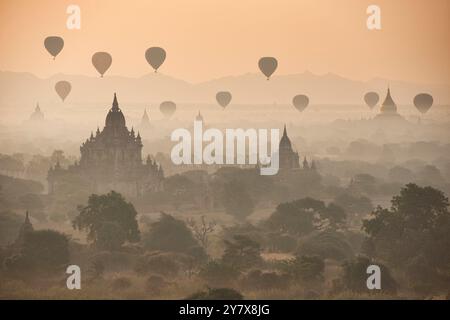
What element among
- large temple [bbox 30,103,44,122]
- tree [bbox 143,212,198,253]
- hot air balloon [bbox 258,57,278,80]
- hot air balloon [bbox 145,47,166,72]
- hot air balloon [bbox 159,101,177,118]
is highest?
hot air balloon [bbox 145,47,166,72]

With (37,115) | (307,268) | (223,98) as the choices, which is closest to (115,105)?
(37,115)

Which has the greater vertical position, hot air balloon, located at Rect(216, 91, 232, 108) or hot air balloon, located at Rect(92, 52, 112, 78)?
hot air balloon, located at Rect(92, 52, 112, 78)

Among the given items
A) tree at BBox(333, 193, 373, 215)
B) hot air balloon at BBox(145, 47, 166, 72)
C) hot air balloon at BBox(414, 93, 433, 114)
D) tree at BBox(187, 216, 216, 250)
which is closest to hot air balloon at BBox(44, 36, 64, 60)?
hot air balloon at BBox(145, 47, 166, 72)

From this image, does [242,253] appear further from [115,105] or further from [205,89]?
[115,105]

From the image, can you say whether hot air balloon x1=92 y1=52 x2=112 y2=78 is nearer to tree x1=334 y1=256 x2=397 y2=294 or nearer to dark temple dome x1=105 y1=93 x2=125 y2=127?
dark temple dome x1=105 y1=93 x2=125 y2=127
